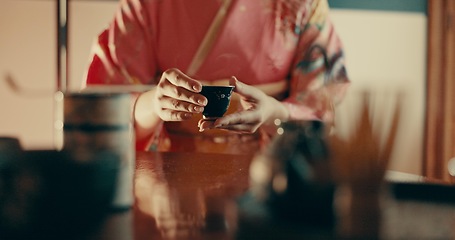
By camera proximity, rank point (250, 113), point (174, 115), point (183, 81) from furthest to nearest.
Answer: point (250, 113) < point (174, 115) < point (183, 81)

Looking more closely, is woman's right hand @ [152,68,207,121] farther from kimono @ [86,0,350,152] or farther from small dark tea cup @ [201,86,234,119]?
kimono @ [86,0,350,152]

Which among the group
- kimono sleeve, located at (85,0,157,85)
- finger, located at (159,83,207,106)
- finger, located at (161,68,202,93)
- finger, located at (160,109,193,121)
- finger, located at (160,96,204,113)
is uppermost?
kimono sleeve, located at (85,0,157,85)

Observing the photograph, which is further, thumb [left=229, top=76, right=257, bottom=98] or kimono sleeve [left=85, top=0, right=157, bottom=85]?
kimono sleeve [left=85, top=0, right=157, bottom=85]

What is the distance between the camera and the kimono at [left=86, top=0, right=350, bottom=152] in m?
1.81

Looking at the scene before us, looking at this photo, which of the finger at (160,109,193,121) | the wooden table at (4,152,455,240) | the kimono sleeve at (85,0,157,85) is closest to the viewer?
the wooden table at (4,152,455,240)

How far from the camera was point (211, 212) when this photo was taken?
667mm

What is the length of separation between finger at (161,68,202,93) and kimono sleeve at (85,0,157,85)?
567mm

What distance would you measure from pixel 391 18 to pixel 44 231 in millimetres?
2329

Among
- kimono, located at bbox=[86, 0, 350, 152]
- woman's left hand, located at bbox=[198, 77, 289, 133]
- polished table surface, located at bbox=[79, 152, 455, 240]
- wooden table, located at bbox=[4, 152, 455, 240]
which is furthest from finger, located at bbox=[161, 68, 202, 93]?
kimono, located at bbox=[86, 0, 350, 152]

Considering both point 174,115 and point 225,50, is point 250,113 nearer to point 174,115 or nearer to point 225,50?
point 174,115

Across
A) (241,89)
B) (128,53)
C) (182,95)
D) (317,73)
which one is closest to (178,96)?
(182,95)

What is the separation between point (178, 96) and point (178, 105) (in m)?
0.03

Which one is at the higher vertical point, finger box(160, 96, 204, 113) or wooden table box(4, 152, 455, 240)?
finger box(160, 96, 204, 113)

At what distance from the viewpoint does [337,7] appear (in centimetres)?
251
